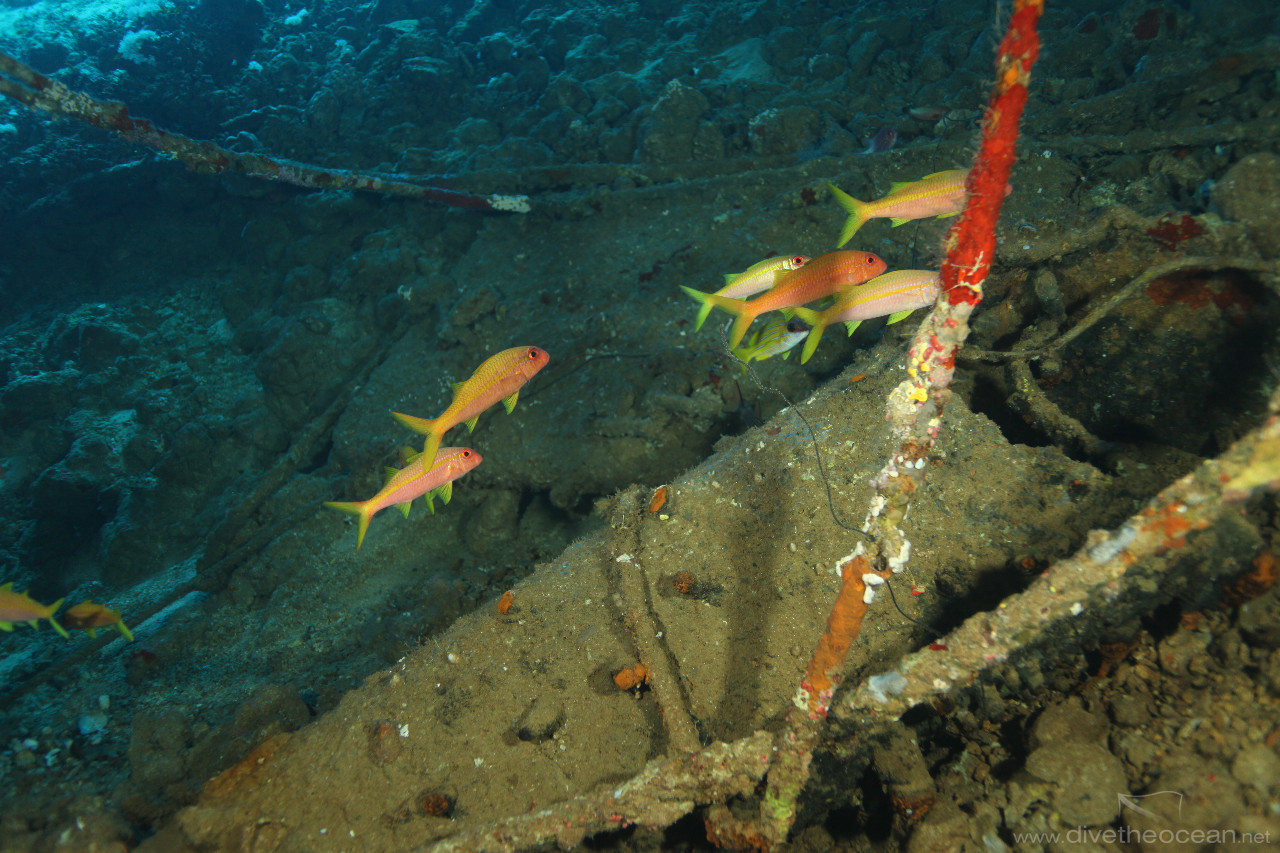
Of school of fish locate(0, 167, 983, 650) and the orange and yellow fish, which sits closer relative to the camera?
school of fish locate(0, 167, 983, 650)

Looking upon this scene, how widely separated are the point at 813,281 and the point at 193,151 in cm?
901

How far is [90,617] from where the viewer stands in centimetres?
466

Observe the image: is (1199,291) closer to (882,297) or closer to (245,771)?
(882,297)

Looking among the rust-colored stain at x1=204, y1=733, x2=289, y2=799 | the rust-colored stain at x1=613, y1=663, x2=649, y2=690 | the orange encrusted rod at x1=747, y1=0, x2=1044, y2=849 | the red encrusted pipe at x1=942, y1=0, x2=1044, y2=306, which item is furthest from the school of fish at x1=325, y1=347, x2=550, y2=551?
the red encrusted pipe at x1=942, y1=0, x2=1044, y2=306

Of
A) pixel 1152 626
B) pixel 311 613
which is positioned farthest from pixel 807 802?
pixel 311 613

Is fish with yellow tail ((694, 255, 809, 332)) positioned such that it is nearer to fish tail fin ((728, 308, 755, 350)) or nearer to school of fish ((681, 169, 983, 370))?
school of fish ((681, 169, 983, 370))

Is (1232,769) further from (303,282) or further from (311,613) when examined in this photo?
(303,282)

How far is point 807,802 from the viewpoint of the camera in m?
2.23

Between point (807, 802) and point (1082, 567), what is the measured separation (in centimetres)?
149

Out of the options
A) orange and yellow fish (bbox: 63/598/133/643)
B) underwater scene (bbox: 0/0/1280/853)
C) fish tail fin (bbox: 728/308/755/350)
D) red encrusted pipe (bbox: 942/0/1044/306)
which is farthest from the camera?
orange and yellow fish (bbox: 63/598/133/643)

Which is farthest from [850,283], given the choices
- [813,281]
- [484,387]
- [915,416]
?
[484,387]

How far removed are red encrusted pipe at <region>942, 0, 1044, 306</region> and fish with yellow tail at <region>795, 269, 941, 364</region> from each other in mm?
1267

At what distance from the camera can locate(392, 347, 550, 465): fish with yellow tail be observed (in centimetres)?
309

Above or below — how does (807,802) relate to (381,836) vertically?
below
